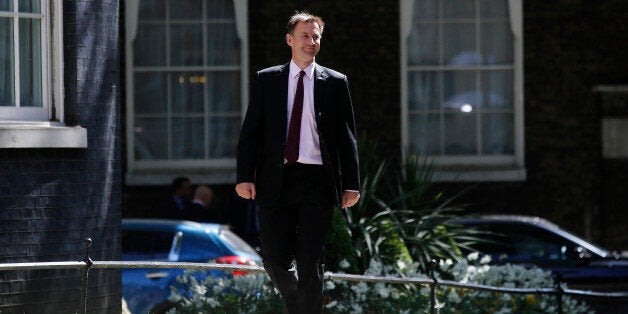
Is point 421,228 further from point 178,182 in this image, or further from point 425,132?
point 425,132

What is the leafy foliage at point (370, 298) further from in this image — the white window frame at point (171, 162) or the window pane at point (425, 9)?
the window pane at point (425, 9)

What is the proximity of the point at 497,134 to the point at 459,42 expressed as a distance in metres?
1.34

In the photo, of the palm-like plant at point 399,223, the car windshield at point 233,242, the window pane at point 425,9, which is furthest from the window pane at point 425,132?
the palm-like plant at point 399,223

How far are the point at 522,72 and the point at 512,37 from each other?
1.61 ft

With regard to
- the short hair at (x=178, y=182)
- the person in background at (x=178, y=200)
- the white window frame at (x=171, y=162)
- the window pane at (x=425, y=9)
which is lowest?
the person in background at (x=178, y=200)

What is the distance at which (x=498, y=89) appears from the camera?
19047 millimetres

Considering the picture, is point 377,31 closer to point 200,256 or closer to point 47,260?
point 200,256

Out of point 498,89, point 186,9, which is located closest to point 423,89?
point 498,89

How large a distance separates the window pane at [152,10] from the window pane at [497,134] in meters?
4.52

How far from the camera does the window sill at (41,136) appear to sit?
9.50 metres

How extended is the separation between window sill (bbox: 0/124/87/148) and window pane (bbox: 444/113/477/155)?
974 centimetres

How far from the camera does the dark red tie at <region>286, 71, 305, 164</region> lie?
23.4 feet

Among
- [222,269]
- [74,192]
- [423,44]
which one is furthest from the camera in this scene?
[423,44]

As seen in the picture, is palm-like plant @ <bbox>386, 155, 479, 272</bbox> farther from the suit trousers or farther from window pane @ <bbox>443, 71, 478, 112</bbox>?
window pane @ <bbox>443, 71, 478, 112</bbox>
